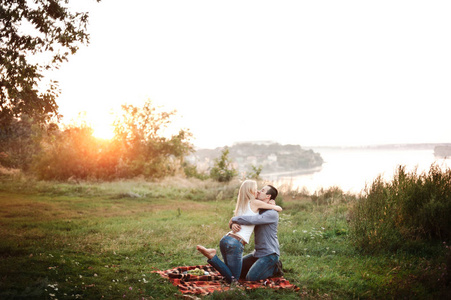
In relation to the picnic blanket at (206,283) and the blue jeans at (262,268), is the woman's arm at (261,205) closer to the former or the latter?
the blue jeans at (262,268)

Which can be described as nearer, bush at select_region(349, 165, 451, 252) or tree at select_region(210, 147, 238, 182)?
bush at select_region(349, 165, 451, 252)

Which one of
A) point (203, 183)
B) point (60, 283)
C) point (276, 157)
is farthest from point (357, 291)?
point (276, 157)

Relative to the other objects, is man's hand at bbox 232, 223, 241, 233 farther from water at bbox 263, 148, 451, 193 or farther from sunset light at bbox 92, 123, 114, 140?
sunset light at bbox 92, 123, 114, 140

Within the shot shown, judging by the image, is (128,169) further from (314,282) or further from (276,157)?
(314,282)

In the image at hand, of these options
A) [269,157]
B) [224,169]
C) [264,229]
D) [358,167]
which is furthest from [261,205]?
[269,157]

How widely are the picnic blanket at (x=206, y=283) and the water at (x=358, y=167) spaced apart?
15.7 ft

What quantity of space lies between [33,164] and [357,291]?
22.5 m

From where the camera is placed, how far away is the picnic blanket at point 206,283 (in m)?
5.13

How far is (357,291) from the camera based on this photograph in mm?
5160

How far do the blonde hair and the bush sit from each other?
3.41 metres

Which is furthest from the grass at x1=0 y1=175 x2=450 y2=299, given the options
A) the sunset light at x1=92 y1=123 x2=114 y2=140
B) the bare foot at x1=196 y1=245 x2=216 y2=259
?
the sunset light at x1=92 y1=123 x2=114 y2=140

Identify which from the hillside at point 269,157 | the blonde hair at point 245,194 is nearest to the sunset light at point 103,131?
the hillside at point 269,157

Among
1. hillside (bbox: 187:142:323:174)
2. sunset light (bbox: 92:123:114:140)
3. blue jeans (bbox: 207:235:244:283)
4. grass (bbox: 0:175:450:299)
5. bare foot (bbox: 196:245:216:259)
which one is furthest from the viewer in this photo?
hillside (bbox: 187:142:323:174)

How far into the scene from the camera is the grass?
496 centimetres
